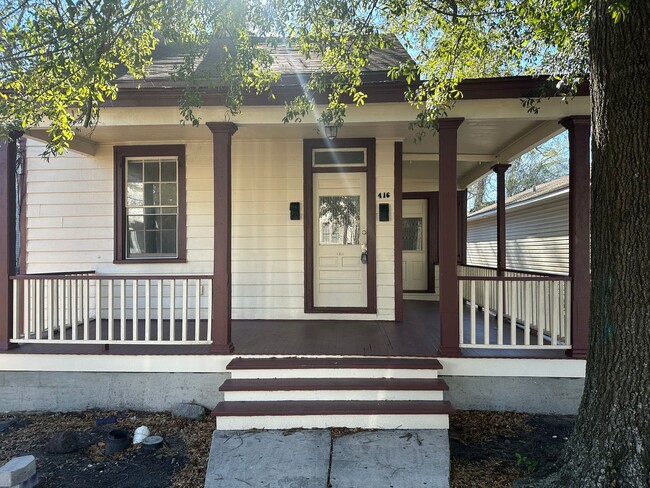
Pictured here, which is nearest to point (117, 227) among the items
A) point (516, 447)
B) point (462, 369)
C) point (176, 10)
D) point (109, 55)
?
point (109, 55)

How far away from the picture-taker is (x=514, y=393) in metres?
3.82

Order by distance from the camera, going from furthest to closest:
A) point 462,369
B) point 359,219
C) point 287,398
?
point 359,219
point 462,369
point 287,398

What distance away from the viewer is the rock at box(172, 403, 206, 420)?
12.5 ft

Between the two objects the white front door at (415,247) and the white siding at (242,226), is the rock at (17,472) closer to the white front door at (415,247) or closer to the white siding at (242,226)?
the white siding at (242,226)

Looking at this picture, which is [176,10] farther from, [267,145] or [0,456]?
[0,456]

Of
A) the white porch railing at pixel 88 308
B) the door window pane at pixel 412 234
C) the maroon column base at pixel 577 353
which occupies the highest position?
the door window pane at pixel 412 234

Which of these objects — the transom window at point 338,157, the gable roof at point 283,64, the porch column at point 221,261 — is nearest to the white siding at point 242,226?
the transom window at point 338,157

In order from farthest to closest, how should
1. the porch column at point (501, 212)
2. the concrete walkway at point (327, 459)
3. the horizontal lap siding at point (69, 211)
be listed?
the porch column at point (501, 212) → the horizontal lap siding at point (69, 211) → the concrete walkway at point (327, 459)

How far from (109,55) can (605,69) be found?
11.6 ft

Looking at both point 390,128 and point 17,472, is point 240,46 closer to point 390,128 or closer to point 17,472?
point 390,128

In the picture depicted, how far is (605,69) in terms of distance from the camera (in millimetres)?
2332

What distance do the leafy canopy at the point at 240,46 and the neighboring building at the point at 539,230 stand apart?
14.6ft

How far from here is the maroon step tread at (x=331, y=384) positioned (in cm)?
345

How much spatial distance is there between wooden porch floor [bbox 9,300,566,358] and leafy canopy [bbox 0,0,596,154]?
1978mm
